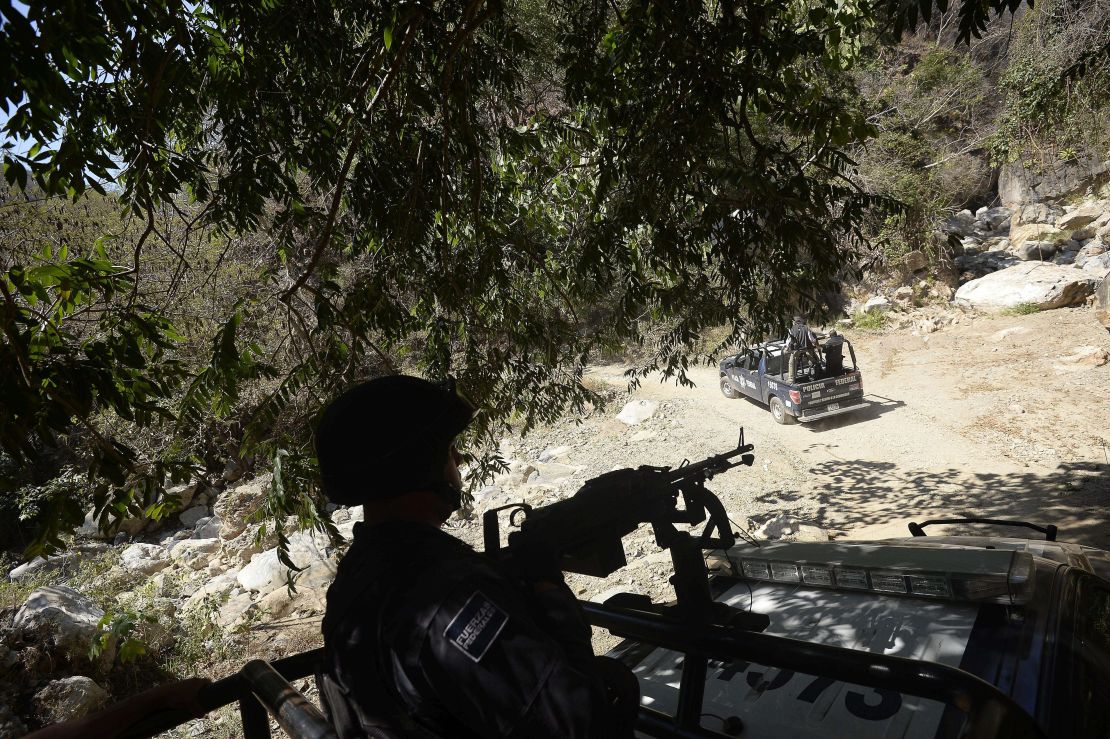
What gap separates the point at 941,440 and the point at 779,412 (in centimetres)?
281

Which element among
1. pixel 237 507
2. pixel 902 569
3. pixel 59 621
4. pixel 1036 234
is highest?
pixel 902 569

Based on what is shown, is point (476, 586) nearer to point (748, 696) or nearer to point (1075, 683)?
point (748, 696)

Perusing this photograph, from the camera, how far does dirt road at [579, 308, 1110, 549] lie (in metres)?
8.62

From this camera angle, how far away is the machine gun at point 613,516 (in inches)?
62.3

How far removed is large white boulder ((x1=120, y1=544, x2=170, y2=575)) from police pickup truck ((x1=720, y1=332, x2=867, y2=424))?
944 centimetres

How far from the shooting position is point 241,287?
388 inches

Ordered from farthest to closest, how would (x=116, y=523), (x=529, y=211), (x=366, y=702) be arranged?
(x=529, y=211), (x=116, y=523), (x=366, y=702)

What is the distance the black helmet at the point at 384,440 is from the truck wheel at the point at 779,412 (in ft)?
40.1

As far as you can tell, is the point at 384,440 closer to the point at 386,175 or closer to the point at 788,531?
the point at 386,175

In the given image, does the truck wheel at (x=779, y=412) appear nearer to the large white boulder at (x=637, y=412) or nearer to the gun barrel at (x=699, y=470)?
the large white boulder at (x=637, y=412)

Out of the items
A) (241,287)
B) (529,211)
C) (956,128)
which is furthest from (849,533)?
(956,128)

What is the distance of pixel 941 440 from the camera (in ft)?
36.7

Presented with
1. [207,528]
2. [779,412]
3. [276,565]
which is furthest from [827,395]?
[207,528]

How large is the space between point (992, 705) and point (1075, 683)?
906 mm
